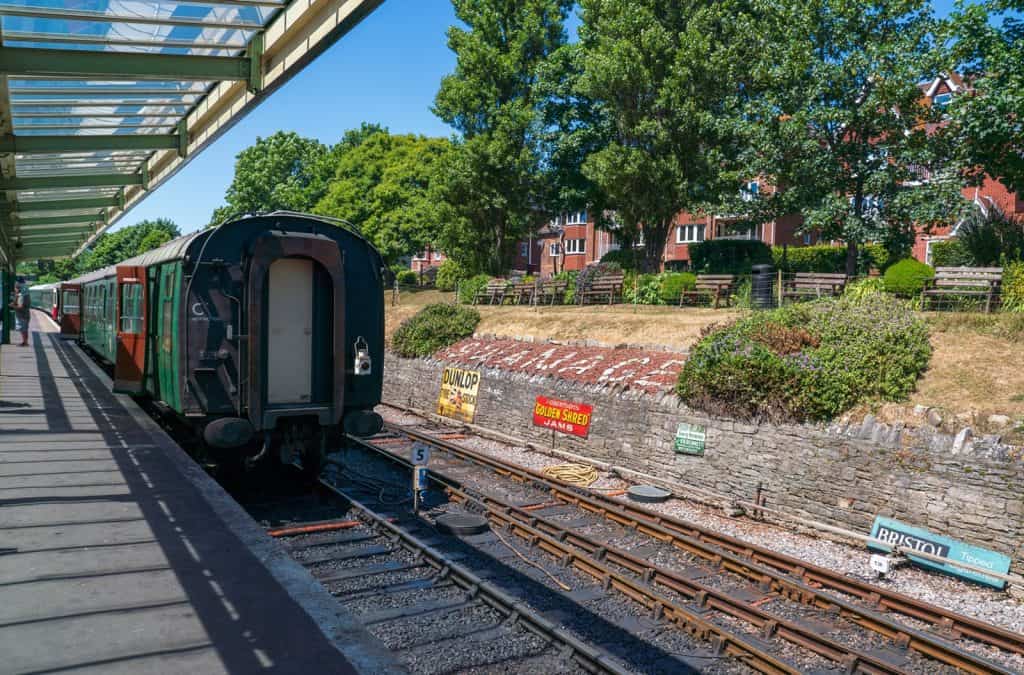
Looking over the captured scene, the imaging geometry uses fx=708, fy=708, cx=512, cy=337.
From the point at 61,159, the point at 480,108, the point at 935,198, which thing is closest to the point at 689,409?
the point at 935,198

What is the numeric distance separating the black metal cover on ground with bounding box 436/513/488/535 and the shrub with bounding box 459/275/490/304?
68.0ft

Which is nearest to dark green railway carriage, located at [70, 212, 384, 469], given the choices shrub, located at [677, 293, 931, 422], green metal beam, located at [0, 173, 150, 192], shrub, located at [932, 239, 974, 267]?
shrub, located at [677, 293, 931, 422]

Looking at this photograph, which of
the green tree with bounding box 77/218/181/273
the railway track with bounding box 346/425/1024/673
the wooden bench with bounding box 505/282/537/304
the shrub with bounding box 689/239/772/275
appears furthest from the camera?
the green tree with bounding box 77/218/181/273

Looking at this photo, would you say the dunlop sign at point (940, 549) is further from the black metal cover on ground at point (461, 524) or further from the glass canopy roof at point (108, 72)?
the glass canopy roof at point (108, 72)

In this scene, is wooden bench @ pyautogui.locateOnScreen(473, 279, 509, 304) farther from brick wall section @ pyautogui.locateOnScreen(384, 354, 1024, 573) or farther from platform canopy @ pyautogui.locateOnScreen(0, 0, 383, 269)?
platform canopy @ pyautogui.locateOnScreen(0, 0, 383, 269)

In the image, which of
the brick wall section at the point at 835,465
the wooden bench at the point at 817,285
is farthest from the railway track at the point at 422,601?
the wooden bench at the point at 817,285

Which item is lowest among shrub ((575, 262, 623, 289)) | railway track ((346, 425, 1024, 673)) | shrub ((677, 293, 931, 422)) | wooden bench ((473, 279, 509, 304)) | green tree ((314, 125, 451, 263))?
railway track ((346, 425, 1024, 673))

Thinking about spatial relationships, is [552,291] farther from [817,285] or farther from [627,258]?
[817,285]

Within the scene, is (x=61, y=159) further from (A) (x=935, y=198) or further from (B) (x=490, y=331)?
(A) (x=935, y=198)

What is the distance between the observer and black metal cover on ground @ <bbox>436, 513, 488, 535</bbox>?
9.76 metres

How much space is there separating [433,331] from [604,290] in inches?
254

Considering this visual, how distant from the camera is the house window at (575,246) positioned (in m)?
50.1

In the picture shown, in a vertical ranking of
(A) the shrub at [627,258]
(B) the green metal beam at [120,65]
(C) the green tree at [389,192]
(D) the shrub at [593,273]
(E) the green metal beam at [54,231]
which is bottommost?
(D) the shrub at [593,273]

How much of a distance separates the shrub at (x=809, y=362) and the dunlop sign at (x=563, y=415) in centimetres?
257
